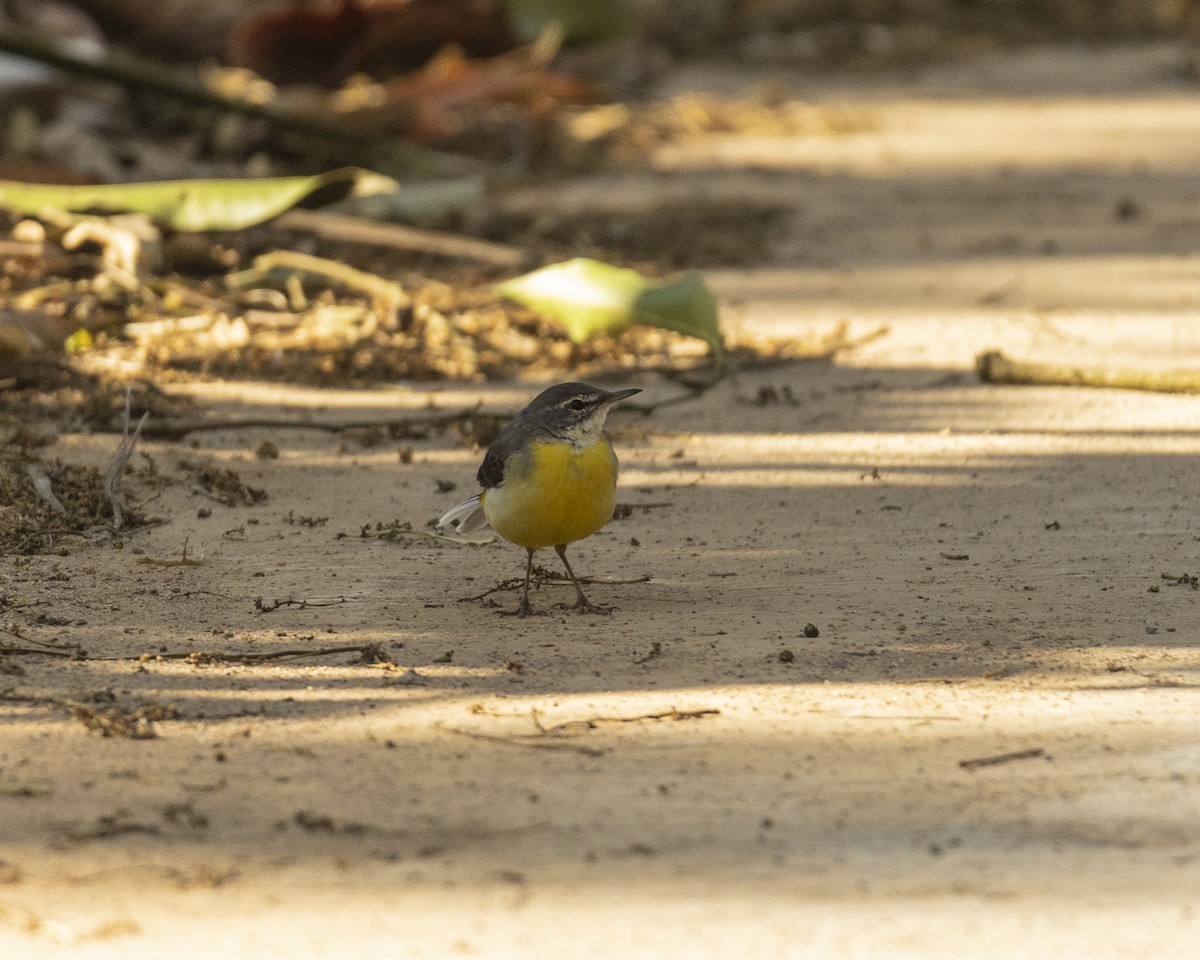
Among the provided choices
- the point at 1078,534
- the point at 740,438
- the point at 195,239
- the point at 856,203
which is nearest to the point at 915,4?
the point at 856,203

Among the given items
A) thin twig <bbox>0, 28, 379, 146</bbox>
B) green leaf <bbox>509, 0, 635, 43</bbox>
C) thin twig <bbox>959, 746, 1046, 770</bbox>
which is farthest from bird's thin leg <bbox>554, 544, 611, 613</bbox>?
green leaf <bbox>509, 0, 635, 43</bbox>

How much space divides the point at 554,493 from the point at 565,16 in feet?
25.7

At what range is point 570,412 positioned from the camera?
4.45 metres

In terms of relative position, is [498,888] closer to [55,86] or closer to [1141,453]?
[1141,453]

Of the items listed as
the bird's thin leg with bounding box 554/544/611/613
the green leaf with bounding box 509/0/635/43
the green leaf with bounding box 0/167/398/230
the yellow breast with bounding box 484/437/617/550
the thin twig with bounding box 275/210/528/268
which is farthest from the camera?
the green leaf with bounding box 509/0/635/43

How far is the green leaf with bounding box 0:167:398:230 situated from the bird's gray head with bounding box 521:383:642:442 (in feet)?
10.6

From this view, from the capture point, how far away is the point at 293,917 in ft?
9.21

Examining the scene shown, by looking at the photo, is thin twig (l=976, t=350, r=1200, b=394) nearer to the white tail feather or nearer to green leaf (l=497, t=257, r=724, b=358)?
green leaf (l=497, t=257, r=724, b=358)

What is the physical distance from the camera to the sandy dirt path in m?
2.85

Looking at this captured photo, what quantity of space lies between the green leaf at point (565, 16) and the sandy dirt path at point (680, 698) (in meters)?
5.28

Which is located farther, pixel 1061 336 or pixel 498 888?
pixel 1061 336

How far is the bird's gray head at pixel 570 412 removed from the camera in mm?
4387

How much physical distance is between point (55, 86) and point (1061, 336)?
606 centimetres

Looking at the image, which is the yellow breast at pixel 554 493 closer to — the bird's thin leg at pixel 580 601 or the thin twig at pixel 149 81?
the bird's thin leg at pixel 580 601
